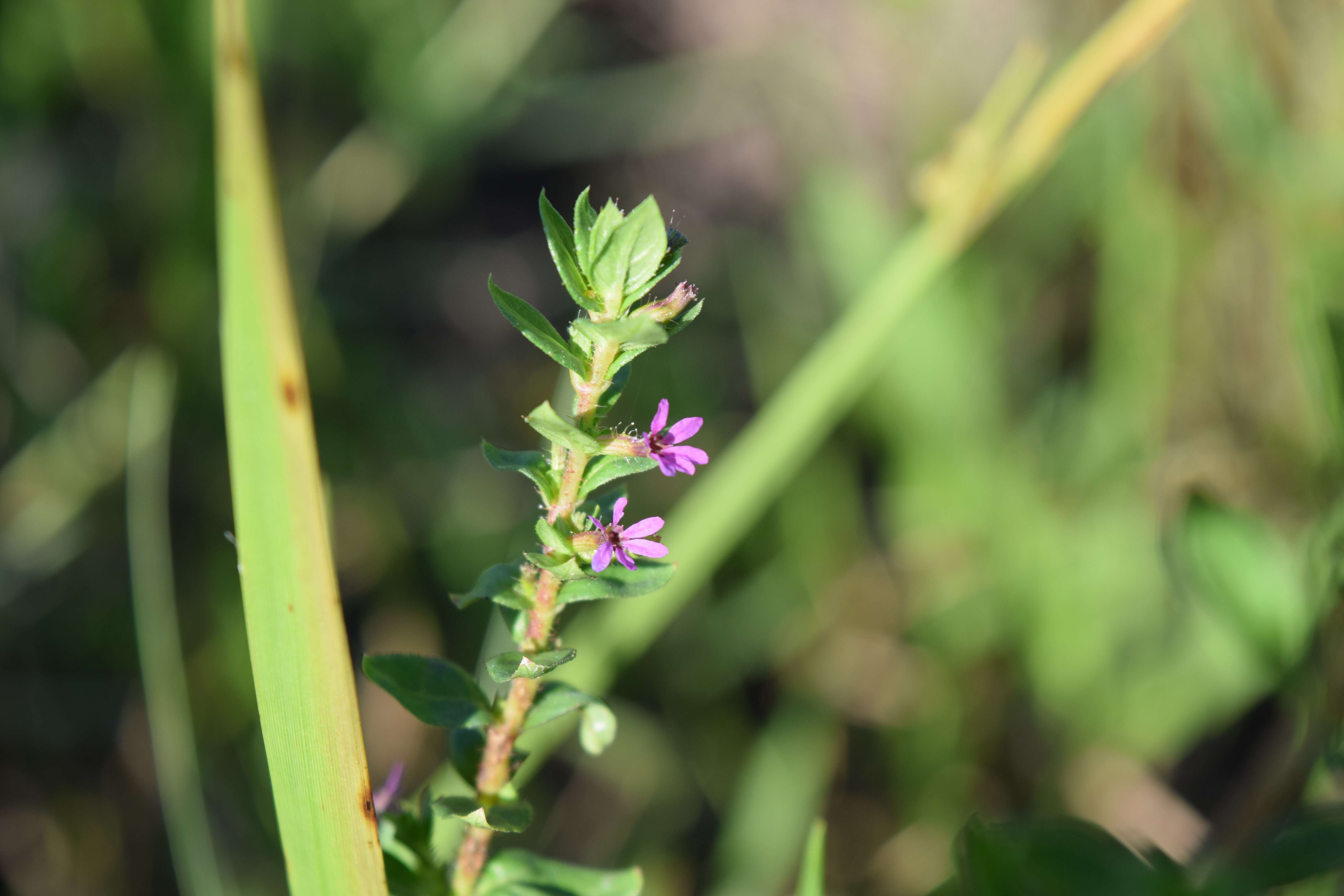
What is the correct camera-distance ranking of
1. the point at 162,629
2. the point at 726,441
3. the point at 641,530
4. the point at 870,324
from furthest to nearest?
1. the point at 726,441
2. the point at 870,324
3. the point at 162,629
4. the point at 641,530

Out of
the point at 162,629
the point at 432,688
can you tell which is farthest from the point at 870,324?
the point at 162,629

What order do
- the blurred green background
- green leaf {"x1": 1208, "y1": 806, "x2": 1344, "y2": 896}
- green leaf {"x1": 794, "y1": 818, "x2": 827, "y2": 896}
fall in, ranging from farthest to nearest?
the blurred green background < green leaf {"x1": 794, "y1": 818, "x2": 827, "y2": 896} < green leaf {"x1": 1208, "y1": 806, "x2": 1344, "y2": 896}

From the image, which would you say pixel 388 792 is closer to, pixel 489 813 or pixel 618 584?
pixel 489 813

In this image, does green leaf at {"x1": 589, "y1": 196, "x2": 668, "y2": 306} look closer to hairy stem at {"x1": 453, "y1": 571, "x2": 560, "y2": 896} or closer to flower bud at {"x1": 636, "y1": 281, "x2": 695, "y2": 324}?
flower bud at {"x1": 636, "y1": 281, "x2": 695, "y2": 324}

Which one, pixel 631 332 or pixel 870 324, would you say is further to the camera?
pixel 870 324

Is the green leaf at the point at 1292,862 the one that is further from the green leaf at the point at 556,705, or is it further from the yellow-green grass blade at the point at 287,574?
the yellow-green grass blade at the point at 287,574

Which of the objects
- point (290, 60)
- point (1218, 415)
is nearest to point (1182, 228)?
point (1218, 415)

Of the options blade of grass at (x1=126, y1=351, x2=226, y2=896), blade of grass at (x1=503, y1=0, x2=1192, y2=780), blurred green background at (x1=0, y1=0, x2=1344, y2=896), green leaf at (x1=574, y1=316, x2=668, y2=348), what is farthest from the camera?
blurred green background at (x1=0, y1=0, x2=1344, y2=896)

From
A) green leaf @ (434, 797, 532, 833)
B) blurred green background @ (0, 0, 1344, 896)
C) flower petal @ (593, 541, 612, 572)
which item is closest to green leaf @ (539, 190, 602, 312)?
flower petal @ (593, 541, 612, 572)
